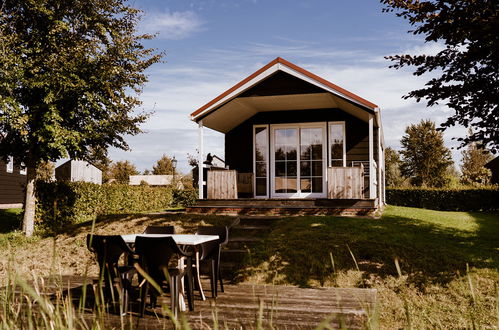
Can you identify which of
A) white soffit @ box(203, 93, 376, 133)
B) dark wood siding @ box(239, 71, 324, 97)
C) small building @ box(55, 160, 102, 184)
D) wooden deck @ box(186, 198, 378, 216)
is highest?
dark wood siding @ box(239, 71, 324, 97)

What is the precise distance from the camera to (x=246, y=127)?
50.4 feet

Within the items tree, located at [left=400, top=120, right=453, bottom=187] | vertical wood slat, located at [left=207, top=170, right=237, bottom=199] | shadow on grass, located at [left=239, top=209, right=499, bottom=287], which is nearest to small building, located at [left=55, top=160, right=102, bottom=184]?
vertical wood slat, located at [left=207, top=170, right=237, bottom=199]

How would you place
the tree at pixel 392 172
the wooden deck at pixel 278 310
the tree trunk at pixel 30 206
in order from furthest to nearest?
1. the tree at pixel 392 172
2. the tree trunk at pixel 30 206
3. the wooden deck at pixel 278 310

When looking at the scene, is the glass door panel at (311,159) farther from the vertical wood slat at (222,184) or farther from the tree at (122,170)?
the tree at (122,170)

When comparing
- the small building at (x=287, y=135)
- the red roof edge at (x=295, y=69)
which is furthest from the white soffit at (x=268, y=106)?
the red roof edge at (x=295, y=69)

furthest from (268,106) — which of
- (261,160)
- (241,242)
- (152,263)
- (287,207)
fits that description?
(152,263)

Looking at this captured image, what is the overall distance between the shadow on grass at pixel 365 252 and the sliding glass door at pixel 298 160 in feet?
13.4

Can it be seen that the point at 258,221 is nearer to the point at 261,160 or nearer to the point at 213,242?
the point at 261,160

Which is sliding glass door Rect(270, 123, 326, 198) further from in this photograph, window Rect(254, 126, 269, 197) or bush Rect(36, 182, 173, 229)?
bush Rect(36, 182, 173, 229)

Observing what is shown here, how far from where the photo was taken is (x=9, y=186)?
26250mm

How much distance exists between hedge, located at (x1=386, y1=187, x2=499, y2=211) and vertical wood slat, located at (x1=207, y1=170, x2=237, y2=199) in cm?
1414

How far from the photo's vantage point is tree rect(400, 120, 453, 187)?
120ft

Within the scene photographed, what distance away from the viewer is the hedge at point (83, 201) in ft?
46.1

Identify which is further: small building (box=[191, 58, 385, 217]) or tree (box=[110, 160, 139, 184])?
tree (box=[110, 160, 139, 184])
